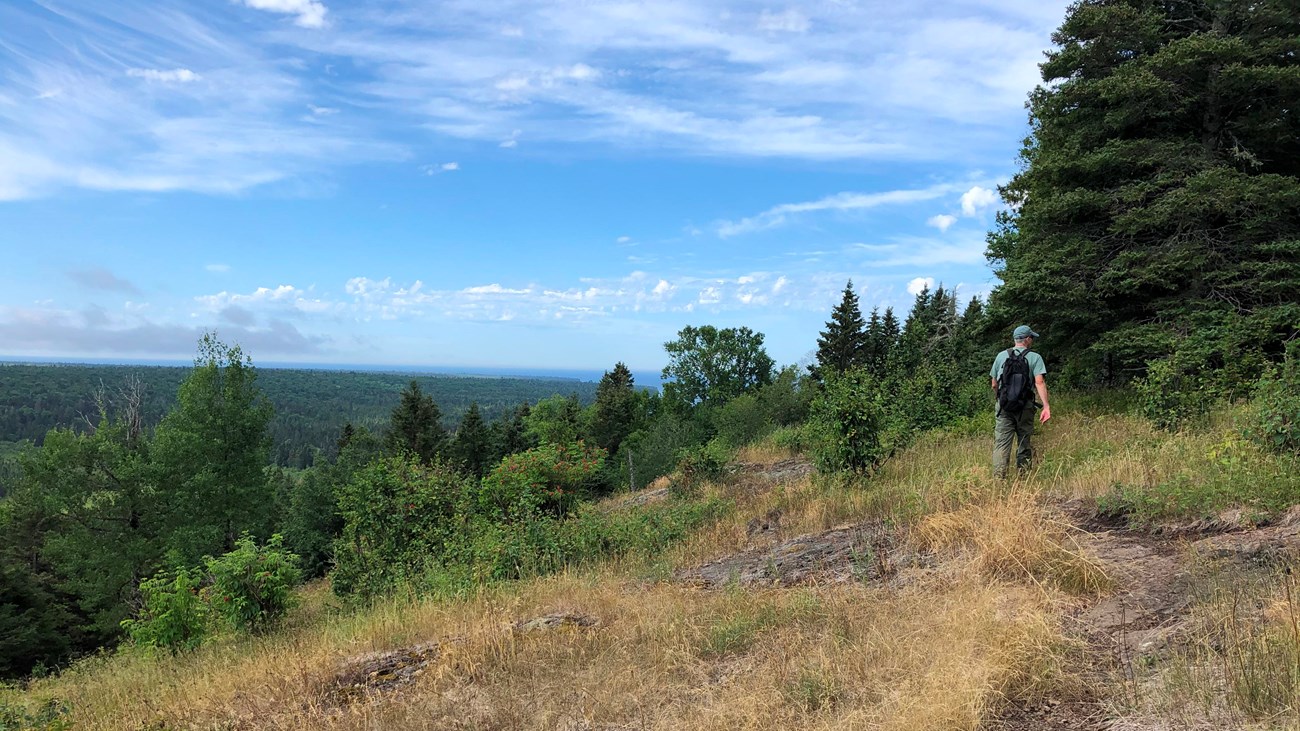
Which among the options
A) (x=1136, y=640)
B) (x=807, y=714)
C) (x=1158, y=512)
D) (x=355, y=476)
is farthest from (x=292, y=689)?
(x=1158, y=512)

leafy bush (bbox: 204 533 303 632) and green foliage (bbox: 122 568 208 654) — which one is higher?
leafy bush (bbox: 204 533 303 632)

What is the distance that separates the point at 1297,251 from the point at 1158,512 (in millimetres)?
8230

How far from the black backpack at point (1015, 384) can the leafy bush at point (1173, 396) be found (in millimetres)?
2651

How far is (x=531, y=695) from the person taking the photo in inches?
154

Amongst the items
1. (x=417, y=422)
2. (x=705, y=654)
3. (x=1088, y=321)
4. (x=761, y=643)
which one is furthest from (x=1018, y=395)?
(x=417, y=422)

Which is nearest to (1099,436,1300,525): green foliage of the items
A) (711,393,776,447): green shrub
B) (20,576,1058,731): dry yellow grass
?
(20,576,1058,731): dry yellow grass

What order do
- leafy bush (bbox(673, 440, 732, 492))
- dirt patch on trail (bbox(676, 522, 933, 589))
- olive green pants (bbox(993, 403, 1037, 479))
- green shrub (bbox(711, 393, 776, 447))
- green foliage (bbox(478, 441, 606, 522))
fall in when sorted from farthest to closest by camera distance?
green shrub (bbox(711, 393, 776, 447)) → leafy bush (bbox(673, 440, 732, 492)) → green foliage (bbox(478, 441, 606, 522)) → olive green pants (bbox(993, 403, 1037, 479)) → dirt patch on trail (bbox(676, 522, 933, 589))

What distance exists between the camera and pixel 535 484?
407 inches

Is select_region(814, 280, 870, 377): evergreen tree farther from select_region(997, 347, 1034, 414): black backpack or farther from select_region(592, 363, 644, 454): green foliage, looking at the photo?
select_region(997, 347, 1034, 414): black backpack

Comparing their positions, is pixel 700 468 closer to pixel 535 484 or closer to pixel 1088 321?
pixel 535 484

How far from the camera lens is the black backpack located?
713 centimetres

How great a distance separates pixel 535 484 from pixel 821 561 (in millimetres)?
5757

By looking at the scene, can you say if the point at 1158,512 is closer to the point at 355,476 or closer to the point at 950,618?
the point at 950,618

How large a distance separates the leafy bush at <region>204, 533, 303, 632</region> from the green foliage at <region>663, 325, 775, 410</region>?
55.8m
